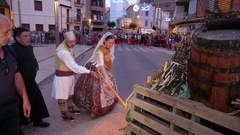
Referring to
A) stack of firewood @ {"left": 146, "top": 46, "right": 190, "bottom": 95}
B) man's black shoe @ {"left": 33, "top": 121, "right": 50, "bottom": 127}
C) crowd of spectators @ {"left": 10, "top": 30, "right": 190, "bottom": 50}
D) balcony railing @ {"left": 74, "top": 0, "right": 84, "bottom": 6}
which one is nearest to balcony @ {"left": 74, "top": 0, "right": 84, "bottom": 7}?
balcony railing @ {"left": 74, "top": 0, "right": 84, "bottom": 6}

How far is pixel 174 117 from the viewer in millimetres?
2018

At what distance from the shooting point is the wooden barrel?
1.73 metres

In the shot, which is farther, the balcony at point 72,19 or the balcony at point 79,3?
the balcony at point 79,3

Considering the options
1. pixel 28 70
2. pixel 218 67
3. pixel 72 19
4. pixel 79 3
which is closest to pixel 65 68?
pixel 28 70

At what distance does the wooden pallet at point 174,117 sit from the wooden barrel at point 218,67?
0.17 m

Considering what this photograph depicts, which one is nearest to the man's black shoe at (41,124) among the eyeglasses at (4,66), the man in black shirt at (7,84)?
the man in black shirt at (7,84)

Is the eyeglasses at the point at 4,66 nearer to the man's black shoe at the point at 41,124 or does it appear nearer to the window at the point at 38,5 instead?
the man's black shoe at the point at 41,124

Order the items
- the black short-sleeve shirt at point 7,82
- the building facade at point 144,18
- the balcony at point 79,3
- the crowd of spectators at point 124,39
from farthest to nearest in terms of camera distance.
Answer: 1. the building facade at point 144,18
2. the balcony at point 79,3
3. the crowd of spectators at point 124,39
4. the black short-sleeve shirt at point 7,82

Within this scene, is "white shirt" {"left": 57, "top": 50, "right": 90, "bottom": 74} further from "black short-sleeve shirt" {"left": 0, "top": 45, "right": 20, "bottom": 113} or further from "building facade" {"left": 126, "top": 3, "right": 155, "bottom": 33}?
"building facade" {"left": 126, "top": 3, "right": 155, "bottom": 33}

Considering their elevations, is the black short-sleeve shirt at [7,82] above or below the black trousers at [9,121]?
above

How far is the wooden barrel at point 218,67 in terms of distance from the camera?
1733mm

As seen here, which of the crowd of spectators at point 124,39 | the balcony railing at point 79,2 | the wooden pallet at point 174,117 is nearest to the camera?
the wooden pallet at point 174,117

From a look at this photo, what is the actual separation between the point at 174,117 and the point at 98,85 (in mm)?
1918

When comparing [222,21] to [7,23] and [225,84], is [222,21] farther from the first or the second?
[7,23]
